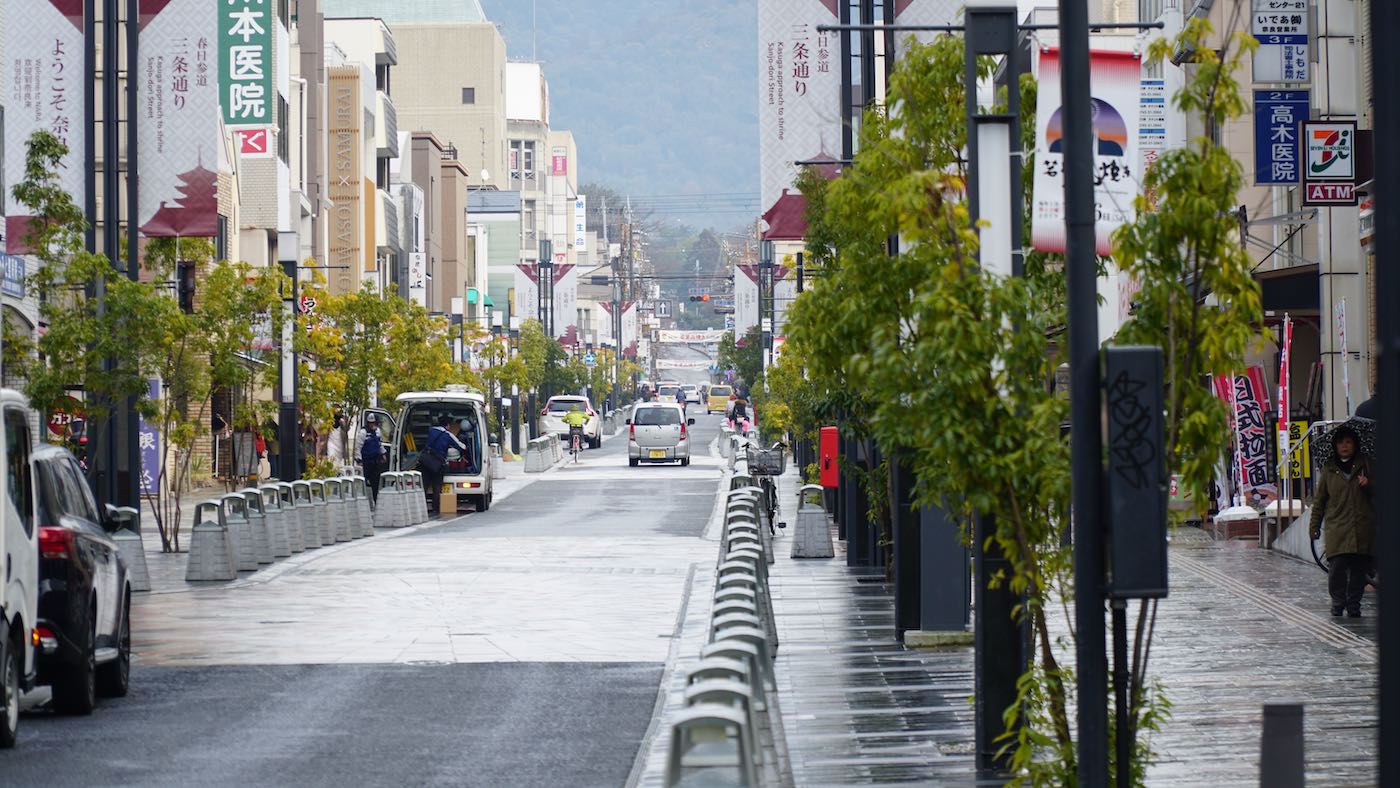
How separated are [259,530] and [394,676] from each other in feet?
40.1

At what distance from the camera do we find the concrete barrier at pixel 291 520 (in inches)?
1178

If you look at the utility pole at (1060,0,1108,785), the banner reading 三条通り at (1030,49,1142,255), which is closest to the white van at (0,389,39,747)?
the banner reading 三条通り at (1030,49,1142,255)

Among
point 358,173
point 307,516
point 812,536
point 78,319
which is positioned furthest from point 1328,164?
point 358,173

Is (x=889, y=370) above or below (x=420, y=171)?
below

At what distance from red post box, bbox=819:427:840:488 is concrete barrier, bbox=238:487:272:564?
764cm

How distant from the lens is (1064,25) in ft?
25.3

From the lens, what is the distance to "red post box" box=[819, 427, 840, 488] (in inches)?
1142

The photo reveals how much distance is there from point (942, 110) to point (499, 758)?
4.51 meters

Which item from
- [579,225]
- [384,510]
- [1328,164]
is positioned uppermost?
[579,225]

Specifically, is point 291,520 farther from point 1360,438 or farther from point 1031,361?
point 1031,361

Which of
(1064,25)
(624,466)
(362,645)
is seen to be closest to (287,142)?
(624,466)

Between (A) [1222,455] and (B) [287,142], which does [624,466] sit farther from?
(A) [1222,455]

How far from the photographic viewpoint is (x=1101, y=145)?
33.7ft

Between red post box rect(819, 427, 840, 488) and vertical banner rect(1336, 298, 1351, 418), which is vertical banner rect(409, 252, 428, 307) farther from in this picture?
vertical banner rect(1336, 298, 1351, 418)
